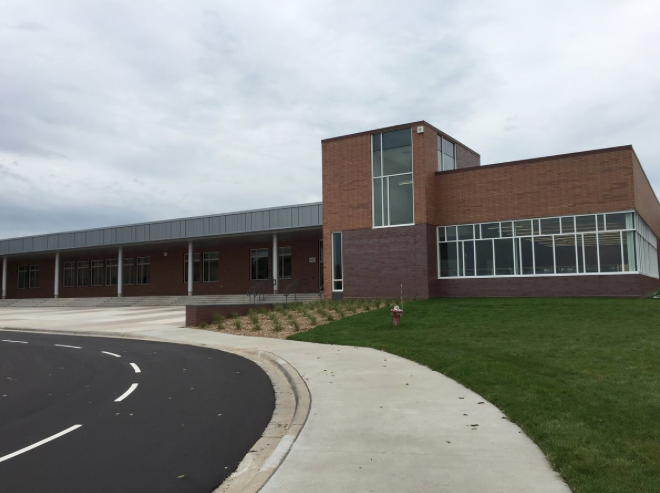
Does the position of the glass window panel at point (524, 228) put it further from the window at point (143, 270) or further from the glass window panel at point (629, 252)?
the window at point (143, 270)

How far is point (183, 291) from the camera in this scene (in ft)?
151

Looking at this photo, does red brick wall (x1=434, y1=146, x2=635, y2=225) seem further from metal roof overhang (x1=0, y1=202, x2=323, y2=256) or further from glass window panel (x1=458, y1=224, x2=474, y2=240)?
metal roof overhang (x1=0, y1=202, x2=323, y2=256)

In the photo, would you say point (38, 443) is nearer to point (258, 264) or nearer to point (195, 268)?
point (258, 264)

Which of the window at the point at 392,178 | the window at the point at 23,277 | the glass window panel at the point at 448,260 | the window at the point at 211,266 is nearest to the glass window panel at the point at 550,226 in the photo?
the glass window panel at the point at 448,260

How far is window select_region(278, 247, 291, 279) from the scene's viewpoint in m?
40.6

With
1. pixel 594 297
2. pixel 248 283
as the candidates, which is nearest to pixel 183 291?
pixel 248 283

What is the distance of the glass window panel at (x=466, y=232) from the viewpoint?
27438 mm

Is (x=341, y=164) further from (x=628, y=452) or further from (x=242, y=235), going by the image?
(x=628, y=452)

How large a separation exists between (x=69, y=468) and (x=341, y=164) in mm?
25051

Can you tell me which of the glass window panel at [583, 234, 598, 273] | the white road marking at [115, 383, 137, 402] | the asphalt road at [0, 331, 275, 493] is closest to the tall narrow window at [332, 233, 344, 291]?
the glass window panel at [583, 234, 598, 273]

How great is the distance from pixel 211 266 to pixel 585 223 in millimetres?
29261

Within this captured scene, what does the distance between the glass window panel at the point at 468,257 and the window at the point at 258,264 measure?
1829 centimetres

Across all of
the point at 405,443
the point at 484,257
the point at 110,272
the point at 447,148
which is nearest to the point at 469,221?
the point at 484,257

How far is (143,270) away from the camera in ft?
161
